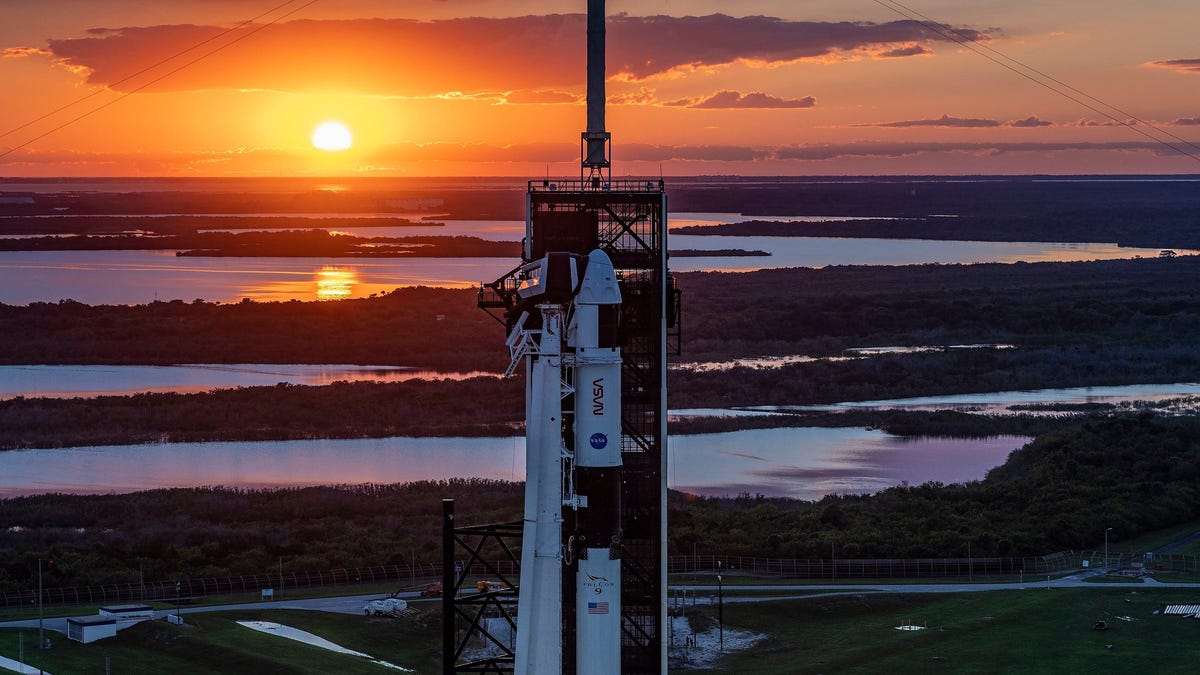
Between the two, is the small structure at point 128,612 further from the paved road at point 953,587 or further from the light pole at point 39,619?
the paved road at point 953,587

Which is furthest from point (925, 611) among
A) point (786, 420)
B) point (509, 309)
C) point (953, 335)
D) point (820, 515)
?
point (953, 335)

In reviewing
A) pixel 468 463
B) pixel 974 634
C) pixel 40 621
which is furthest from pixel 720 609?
pixel 468 463

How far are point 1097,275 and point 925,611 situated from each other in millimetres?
150216

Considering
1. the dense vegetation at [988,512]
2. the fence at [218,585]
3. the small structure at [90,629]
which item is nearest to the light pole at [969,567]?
the dense vegetation at [988,512]

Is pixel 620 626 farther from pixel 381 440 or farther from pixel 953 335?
pixel 953 335

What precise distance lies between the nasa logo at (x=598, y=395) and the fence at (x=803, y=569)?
26076mm

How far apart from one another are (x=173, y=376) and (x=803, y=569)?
6687 cm

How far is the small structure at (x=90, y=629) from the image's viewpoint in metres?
46.7

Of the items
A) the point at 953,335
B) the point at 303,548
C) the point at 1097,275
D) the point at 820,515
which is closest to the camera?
the point at 303,548

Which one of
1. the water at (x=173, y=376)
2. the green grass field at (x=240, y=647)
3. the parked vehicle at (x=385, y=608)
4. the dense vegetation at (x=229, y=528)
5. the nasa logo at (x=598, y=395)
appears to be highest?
the water at (x=173, y=376)

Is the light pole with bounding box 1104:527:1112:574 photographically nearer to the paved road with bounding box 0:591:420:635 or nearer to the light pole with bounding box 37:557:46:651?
the paved road with bounding box 0:591:420:635

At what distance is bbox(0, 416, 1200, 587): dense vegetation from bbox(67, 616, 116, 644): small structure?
8.84 metres

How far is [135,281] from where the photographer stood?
19500 centimetres

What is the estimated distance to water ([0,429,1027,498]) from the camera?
76.1 metres
